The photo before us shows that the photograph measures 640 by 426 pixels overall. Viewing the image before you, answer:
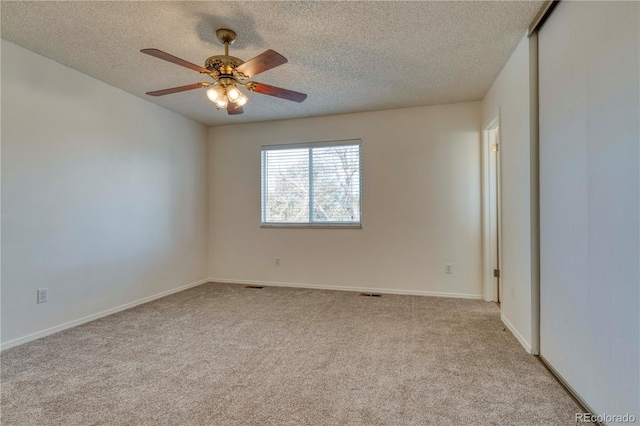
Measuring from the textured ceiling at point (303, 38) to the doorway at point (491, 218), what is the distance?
69 cm

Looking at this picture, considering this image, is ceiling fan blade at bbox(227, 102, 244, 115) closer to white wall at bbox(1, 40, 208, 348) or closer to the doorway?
white wall at bbox(1, 40, 208, 348)

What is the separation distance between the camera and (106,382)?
201 cm

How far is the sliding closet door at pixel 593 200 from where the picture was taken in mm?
1357

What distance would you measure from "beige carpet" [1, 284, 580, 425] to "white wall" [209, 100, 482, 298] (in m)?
0.89

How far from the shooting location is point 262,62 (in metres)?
2.04

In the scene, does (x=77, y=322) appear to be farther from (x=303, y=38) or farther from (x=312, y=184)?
(x=303, y=38)

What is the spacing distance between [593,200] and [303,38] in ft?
7.23

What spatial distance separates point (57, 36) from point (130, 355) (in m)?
2.55

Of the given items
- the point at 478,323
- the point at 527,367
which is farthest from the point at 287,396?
the point at 478,323

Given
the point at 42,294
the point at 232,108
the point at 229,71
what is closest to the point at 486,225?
the point at 232,108

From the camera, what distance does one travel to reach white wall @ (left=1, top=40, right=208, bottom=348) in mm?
2588

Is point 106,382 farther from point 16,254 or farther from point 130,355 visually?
point 16,254

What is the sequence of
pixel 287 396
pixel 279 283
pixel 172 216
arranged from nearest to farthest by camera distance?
pixel 287 396, pixel 172 216, pixel 279 283

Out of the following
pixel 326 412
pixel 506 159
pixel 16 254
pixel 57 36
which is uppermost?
pixel 57 36
